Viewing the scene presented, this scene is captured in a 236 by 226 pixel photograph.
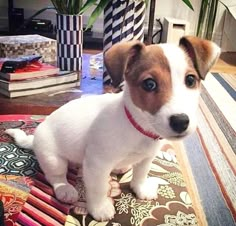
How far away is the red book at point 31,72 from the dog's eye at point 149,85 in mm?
824

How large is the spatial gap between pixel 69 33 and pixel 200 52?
3.02ft

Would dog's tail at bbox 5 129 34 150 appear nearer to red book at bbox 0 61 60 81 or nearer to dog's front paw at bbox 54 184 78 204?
dog's front paw at bbox 54 184 78 204

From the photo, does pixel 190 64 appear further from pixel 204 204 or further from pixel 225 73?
pixel 225 73

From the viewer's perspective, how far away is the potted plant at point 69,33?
5.32ft

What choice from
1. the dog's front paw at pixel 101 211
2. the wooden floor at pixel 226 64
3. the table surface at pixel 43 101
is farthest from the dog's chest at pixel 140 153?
the wooden floor at pixel 226 64

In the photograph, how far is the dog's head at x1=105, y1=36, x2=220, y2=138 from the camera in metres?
0.76

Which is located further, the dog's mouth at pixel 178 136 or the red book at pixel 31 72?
the red book at pixel 31 72

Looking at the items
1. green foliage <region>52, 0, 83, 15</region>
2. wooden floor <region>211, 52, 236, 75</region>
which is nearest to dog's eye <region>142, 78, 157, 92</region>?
green foliage <region>52, 0, 83, 15</region>

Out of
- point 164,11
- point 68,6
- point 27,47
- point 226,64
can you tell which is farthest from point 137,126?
point 164,11

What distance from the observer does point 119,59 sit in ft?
2.73

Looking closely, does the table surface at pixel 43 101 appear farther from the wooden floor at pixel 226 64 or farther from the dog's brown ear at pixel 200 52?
the wooden floor at pixel 226 64

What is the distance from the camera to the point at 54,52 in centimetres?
192

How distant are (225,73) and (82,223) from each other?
7.46 feet

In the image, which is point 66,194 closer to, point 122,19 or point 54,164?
point 54,164
